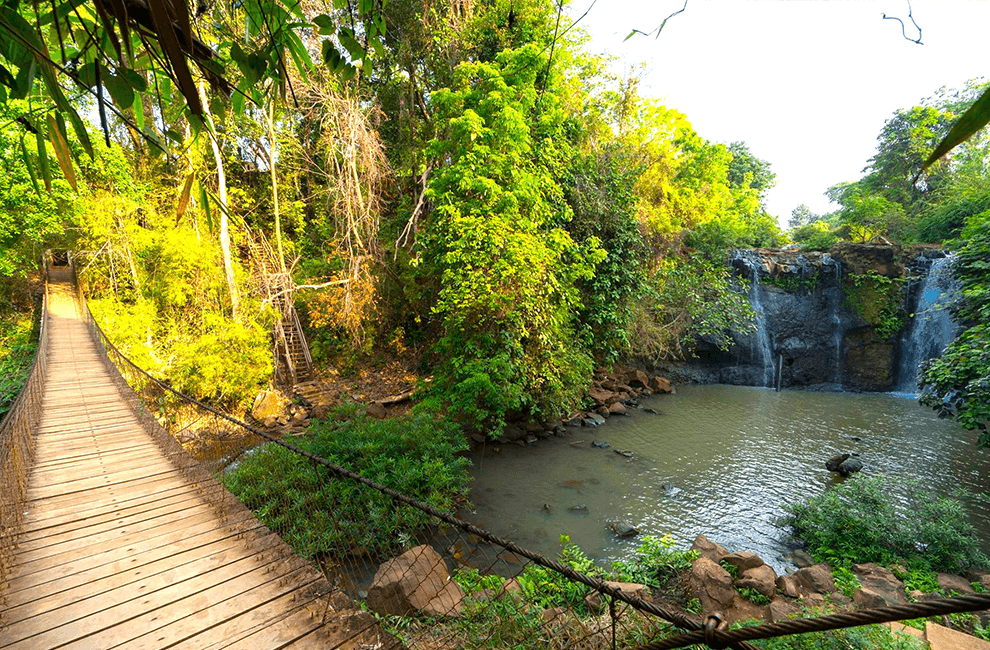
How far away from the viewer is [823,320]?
13.2 meters

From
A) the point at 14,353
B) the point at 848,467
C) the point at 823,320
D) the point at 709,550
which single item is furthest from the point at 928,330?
the point at 14,353

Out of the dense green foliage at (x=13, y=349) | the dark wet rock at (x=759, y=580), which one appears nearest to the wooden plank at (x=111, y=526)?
the dark wet rock at (x=759, y=580)

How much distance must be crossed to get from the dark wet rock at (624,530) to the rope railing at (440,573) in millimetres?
1247

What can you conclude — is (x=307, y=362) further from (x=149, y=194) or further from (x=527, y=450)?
(x=527, y=450)

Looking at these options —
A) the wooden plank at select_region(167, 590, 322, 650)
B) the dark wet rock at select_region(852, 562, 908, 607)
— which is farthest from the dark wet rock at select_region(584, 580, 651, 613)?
the wooden plank at select_region(167, 590, 322, 650)

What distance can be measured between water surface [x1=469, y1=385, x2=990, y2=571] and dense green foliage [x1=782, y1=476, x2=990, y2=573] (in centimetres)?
40

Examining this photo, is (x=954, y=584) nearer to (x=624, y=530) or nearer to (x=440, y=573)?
(x=624, y=530)

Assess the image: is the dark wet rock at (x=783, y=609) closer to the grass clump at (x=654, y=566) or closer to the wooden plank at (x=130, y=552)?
the grass clump at (x=654, y=566)

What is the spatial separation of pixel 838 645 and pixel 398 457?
4372 millimetres

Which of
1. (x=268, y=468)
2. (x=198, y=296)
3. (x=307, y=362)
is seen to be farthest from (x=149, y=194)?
(x=268, y=468)

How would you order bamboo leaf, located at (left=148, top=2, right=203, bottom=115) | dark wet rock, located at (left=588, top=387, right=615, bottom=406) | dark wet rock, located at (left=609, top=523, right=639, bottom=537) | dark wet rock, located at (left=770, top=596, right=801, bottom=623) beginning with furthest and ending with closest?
dark wet rock, located at (left=588, top=387, right=615, bottom=406)
dark wet rock, located at (left=609, top=523, right=639, bottom=537)
dark wet rock, located at (left=770, top=596, right=801, bottom=623)
bamboo leaf, located at (left=148, top=2, right=203, bottom=115)

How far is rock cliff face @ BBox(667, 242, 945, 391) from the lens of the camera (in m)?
12.1

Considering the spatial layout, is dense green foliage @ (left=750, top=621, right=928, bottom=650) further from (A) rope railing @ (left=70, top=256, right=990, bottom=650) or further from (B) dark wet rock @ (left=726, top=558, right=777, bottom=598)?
(B) dark wet rock @ (left=726, top=558, right=777, bottom=598)

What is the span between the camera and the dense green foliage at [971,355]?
4395 mm
